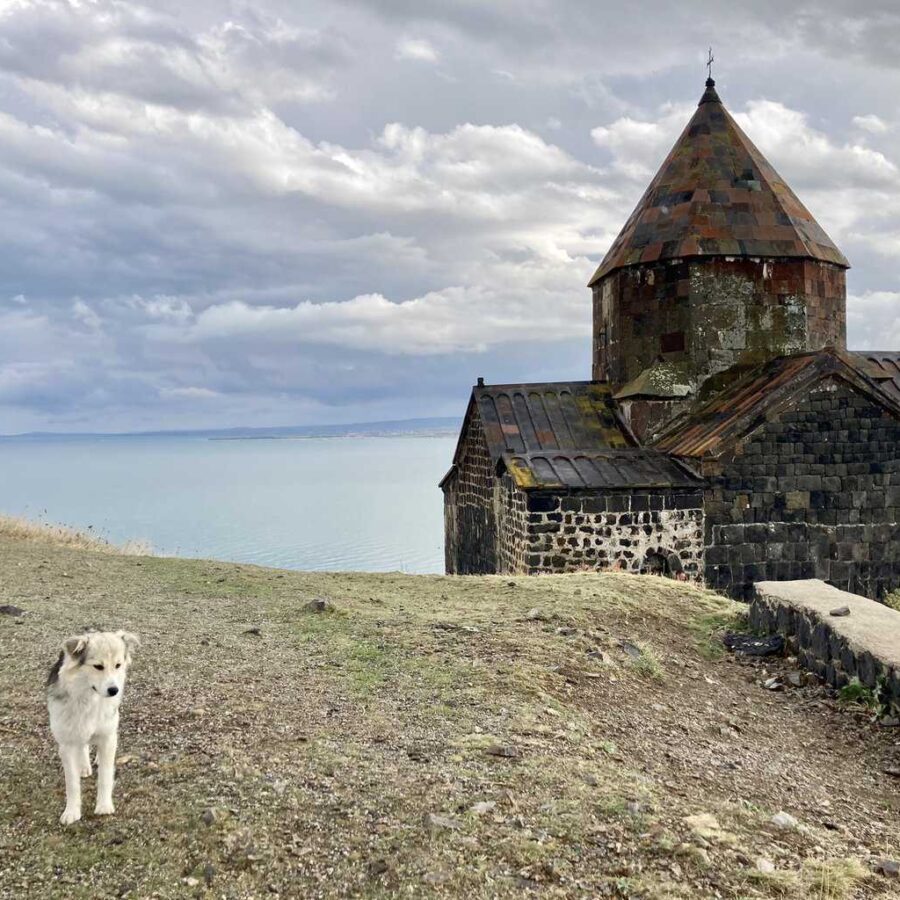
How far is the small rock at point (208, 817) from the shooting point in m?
4.12

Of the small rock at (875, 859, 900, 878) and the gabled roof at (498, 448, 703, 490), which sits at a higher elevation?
the gabled roof at (498, 448, 703, 490)

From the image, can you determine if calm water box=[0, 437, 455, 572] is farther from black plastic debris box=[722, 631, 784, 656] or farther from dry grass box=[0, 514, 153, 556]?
black plastic debris box=[722, 631, 784, 656]

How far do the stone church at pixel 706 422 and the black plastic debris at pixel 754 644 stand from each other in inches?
189

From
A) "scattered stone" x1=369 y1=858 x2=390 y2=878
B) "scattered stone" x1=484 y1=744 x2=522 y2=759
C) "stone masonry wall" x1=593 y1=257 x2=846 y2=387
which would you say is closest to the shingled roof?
"stone masonry wall" x1=593 y1=257 x2=846 y2=387

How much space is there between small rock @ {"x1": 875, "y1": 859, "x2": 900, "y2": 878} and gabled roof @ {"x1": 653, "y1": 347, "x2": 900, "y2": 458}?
33.9ft

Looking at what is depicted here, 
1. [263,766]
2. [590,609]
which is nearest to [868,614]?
[590,609]

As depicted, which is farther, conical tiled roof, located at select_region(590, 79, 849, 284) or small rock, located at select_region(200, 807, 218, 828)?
conical tiled roof, located at select_region(590, 79, 849, 284)

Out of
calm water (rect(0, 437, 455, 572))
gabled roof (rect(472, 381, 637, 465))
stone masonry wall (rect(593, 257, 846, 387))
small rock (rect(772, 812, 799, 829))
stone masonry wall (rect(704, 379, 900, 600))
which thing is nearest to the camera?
small rock (rect(772, 812, 799, 829))

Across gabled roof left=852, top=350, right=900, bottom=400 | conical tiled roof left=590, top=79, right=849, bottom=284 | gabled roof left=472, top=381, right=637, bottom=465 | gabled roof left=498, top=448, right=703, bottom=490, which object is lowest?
gabled roof left=498, top=448, right=703, bottom=490

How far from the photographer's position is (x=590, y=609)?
9.50 meters

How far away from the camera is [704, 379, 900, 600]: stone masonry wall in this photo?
14.6 meters

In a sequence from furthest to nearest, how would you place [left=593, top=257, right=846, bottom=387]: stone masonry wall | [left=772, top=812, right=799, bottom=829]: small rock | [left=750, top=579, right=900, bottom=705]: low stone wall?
[left=593, top=257, right=846, bottom=387]: stone masonry wall, [left=750, top=579, right=900, bottom=705]: low stone wall, [left=772, top=812, right=799, bottom=829]: small rock

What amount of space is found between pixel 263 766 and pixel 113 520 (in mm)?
55234

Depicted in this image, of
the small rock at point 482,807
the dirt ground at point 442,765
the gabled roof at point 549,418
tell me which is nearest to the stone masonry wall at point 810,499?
the gabled roof at point 549,418
